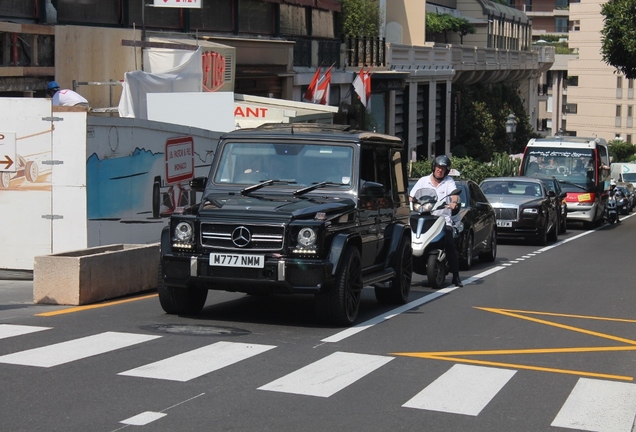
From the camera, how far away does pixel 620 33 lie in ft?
116

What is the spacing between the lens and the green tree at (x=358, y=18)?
143 ft

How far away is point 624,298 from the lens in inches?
586

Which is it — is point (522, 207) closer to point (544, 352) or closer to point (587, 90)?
point (544, 352)

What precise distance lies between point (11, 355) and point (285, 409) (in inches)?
107

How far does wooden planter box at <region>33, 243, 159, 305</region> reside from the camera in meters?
12.2

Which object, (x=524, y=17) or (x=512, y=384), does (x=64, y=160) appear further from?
(x=524, y=17)

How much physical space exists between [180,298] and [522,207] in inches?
623

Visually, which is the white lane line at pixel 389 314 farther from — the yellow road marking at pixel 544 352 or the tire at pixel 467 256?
the tire at pixel 467 256

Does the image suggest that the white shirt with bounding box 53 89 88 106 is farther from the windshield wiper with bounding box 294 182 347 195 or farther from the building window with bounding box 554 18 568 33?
the building window with bounding box 554 18 568 33

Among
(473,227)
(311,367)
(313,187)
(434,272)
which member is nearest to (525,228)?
(473,227)

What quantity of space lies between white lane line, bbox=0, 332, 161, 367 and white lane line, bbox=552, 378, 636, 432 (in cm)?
381

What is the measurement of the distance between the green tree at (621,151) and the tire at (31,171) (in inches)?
3346

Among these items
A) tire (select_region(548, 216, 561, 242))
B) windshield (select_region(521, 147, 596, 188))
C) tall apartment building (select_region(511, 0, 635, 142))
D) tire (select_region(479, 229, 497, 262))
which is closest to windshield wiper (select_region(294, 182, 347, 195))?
tire (select_region(479, 229, 497, 262))

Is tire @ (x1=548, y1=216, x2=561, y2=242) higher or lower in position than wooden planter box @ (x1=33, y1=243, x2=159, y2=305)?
lower
